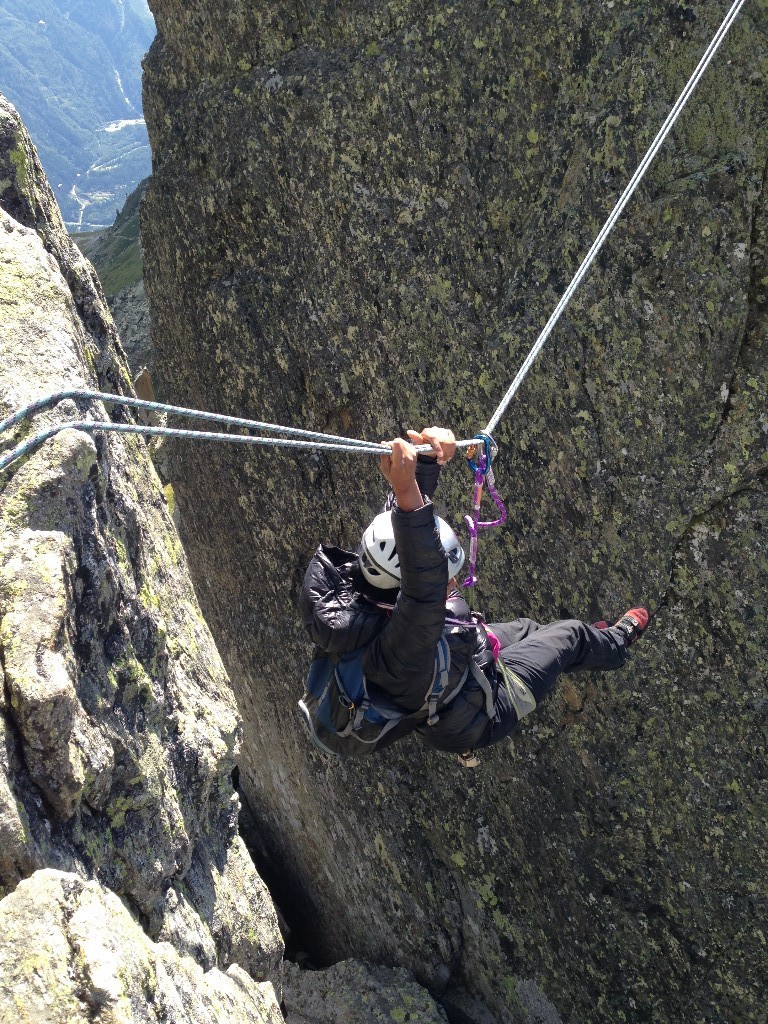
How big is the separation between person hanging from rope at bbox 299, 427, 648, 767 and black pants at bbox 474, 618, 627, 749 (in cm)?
1

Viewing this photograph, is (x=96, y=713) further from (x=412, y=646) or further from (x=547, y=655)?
(x=547, y=655)

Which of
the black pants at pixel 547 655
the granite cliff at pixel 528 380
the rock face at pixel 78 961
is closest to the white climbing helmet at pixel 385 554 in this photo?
the black pants at pixel 547 655

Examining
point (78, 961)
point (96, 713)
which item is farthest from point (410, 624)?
point (78, 961)

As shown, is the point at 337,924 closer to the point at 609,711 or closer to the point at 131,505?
the point at 609,711

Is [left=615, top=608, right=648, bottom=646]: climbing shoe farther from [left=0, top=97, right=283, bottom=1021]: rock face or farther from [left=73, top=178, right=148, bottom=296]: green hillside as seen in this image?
[left=73, top=178, right=148, bottom=296]: green hillside

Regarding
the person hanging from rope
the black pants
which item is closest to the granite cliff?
the black pants

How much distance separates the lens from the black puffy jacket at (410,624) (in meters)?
5.00

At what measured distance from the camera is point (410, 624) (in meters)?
5.26

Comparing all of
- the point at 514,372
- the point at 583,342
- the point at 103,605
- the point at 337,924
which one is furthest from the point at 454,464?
the point at 337,924

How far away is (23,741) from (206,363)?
6.11 metres

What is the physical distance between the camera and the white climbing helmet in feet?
18.6

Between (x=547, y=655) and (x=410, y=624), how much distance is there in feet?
6.19

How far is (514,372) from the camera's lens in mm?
7441

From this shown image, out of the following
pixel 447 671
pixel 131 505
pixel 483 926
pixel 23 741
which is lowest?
pixel 483 926
